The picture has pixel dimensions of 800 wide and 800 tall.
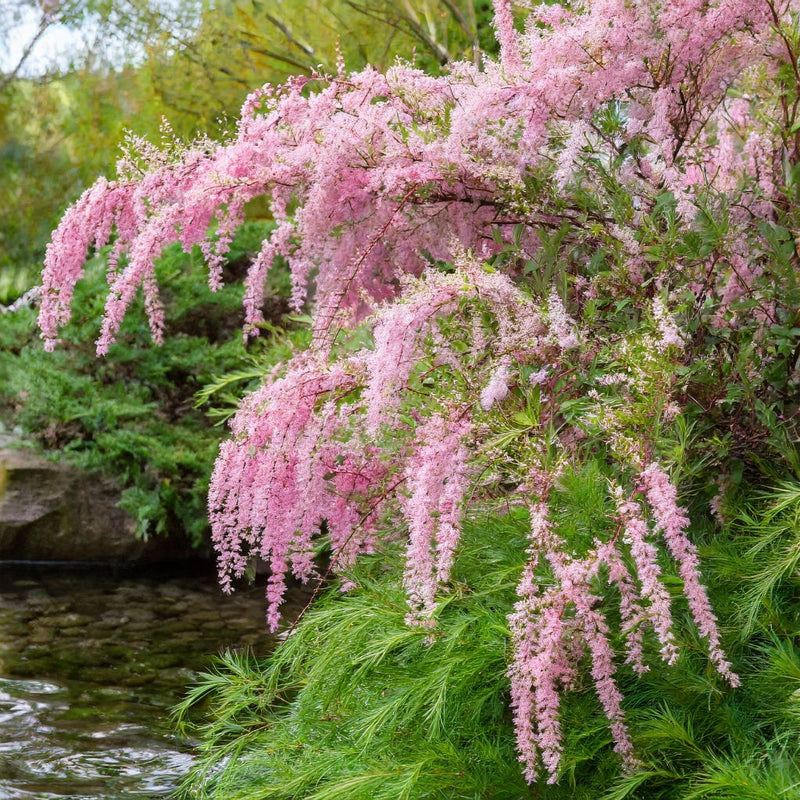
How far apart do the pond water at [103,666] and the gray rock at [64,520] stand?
0.19 m

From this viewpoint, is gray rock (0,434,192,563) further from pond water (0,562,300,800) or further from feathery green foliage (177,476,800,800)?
feathery green foliage (177,476,800,800)

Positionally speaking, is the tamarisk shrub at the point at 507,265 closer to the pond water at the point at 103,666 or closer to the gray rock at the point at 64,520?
the pond water at the point at 103,666

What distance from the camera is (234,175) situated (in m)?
3.49

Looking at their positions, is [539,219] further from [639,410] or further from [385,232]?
[639,410]

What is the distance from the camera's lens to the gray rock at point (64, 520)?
7.18 metres

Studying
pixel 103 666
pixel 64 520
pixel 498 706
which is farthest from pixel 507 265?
pixel 64 520

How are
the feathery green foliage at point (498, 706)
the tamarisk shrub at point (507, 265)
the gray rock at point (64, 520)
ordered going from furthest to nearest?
the gray rock at point (64, 520), the tamarisk shrub at point (507, 265), the feathery green foliage at point (498, 706)

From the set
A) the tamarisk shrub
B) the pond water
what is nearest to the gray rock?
the pond water

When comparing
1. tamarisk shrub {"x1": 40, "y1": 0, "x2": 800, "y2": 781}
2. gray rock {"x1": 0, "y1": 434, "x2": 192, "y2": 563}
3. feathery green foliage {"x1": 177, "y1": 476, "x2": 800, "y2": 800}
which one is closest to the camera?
feathery green foliage {"x1": 177, "y1": 476, "x2": 800, "y2": 800}

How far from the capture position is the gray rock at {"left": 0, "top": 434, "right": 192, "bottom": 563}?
7.18 m

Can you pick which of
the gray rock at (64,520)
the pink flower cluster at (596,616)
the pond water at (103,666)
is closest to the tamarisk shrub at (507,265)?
the pink flower cluster at (596,616)

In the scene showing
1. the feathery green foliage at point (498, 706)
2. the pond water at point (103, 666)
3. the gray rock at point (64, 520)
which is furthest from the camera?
the gray rock at point (64, 520)

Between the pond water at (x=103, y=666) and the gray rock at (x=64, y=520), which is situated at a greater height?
the gray rock at (x=64, y=520)

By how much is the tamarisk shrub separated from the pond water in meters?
1.22
